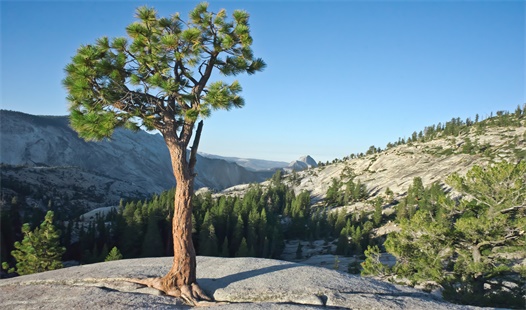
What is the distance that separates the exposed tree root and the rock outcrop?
296 mm

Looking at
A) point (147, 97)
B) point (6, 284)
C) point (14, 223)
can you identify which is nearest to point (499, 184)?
point (147, 97)

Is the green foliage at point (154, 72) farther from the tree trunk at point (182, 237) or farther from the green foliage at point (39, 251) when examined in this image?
the green foliage at point (39, 251)

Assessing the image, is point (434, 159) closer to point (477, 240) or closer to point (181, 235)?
point (477, 240)

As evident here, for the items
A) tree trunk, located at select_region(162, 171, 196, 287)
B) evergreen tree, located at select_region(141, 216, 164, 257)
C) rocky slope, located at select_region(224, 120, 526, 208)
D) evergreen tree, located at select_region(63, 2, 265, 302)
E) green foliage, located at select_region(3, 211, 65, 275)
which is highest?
rocky slope, located at select_region(224, 120, 526, 208)

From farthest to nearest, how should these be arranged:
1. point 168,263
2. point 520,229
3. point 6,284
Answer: point 520,229, point 168,263, point 6,284

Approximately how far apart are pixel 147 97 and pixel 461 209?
67.2 feet

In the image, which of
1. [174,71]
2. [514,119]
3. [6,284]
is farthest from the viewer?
[514,119]

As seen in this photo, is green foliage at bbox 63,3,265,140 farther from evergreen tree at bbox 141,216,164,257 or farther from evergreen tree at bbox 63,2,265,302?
evergreen tree at bbox 141,216,164,257

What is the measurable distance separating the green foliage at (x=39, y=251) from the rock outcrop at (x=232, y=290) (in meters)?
24.2

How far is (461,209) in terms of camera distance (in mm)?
20234

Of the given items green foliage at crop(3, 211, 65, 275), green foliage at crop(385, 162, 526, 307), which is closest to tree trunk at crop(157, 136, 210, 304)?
green foliage at crop(385, 162, 526, 307)

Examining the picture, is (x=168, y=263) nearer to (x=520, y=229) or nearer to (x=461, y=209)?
(x=461, y=209)

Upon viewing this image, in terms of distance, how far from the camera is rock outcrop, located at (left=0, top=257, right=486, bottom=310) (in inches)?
433

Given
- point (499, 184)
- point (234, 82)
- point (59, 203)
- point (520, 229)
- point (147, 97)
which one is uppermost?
point (234, 82)
